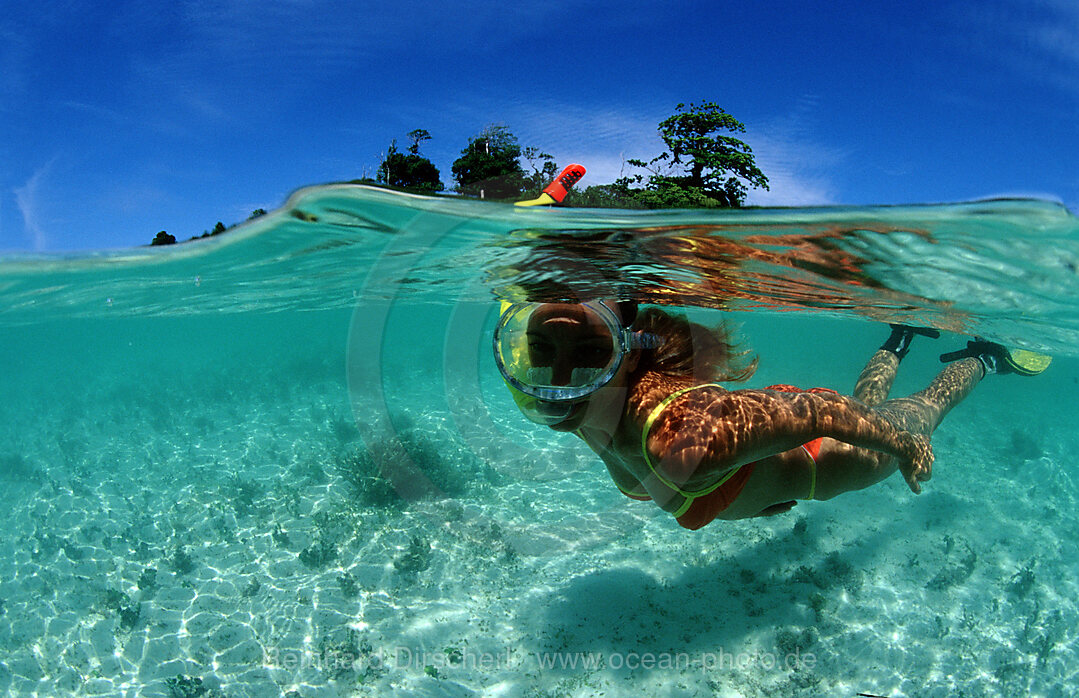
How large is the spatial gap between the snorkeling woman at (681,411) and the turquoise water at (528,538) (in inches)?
134

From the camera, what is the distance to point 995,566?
1028 centimetres

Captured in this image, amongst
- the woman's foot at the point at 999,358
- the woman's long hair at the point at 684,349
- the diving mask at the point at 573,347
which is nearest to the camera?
the diving mask at the point at 573,347

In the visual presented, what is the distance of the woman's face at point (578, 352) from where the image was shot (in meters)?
3.10

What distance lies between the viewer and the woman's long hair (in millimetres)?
3377

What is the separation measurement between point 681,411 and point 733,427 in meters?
0.27

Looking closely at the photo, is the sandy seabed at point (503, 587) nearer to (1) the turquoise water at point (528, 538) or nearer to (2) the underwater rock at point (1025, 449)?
(1) the turquoise water at point (528, 538)

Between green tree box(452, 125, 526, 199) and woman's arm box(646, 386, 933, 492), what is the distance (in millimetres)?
4544

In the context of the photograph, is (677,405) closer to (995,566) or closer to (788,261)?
(788,261)

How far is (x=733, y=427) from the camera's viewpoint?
109 inches

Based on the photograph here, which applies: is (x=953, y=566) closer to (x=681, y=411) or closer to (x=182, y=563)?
(x=681, y=411)

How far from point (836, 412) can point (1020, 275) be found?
346 inches

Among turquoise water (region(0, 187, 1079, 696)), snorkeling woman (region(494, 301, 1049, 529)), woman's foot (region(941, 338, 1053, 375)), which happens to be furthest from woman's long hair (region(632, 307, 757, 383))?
woman's foot (region(941, 338, 1053, 375))

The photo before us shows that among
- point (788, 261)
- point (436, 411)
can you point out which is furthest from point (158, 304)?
point (788, 261)

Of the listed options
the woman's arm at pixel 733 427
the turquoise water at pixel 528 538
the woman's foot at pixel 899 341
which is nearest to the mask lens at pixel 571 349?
the woman's arm at pixel 733 427
